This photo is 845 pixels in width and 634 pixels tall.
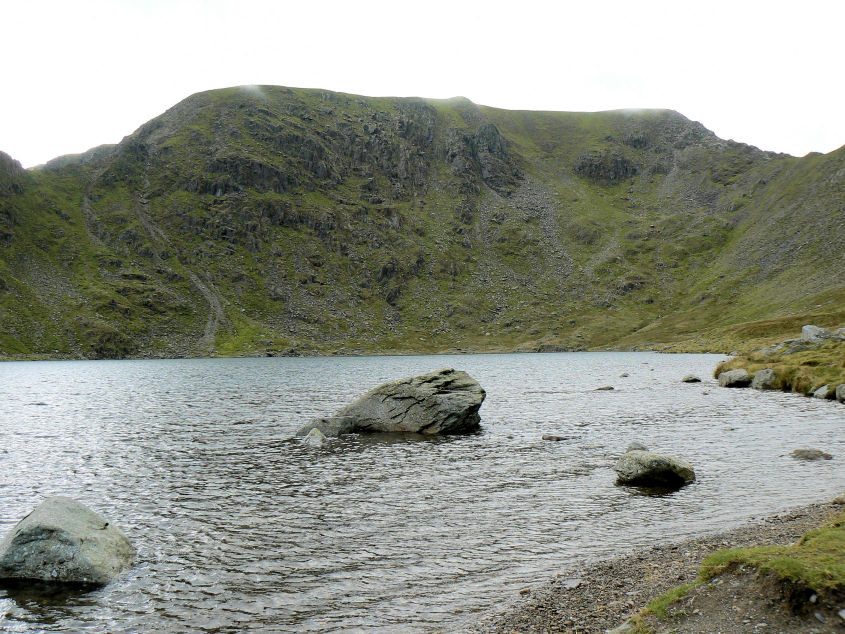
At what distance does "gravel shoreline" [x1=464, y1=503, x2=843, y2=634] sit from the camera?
504 inches

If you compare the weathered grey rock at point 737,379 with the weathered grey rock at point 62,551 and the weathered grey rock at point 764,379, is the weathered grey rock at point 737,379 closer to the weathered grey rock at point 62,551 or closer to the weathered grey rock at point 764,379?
the weathered grey rock at point 764,379

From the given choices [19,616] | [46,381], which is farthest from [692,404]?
[46,381]

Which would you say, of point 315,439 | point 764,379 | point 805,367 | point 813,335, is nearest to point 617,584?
point 315,439

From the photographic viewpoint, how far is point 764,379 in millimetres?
65375

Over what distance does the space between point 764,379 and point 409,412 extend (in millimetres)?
49497

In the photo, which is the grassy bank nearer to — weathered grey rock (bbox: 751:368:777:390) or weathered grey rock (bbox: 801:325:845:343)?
weathered grey rock (bbox: 751:368:777:390)

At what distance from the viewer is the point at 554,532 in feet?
65.7

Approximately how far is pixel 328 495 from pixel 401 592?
35.0 feet

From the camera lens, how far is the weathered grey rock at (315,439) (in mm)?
37709

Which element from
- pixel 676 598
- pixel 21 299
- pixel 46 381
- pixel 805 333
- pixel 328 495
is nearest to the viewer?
pixel 676 598

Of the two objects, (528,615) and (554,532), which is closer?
(528,615)

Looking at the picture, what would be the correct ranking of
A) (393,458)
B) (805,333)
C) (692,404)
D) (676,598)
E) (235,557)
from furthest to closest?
(805,333) < (692,404) < (393,458) < (235,557) < (676,598)

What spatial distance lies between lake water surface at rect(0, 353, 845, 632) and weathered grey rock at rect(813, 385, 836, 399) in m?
3.54

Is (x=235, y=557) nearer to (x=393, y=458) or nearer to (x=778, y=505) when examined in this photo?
(x=393, y=458)
